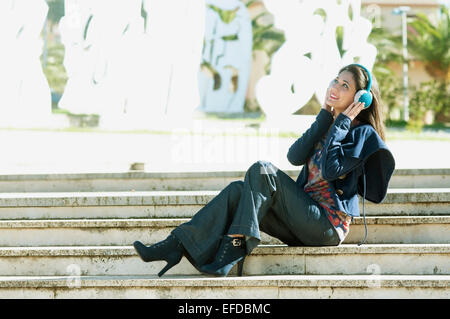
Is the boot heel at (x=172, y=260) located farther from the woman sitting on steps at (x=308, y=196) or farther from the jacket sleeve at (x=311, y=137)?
the jacket sleeve at (x=311, y=137)

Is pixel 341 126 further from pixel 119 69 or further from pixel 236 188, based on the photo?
pixel 119 69

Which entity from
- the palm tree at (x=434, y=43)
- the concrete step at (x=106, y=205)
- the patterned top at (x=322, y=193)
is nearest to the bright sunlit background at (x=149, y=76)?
the concrete step at (x=106, y=205)

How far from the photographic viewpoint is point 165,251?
4109 mm

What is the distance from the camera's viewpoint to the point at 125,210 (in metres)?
5.07

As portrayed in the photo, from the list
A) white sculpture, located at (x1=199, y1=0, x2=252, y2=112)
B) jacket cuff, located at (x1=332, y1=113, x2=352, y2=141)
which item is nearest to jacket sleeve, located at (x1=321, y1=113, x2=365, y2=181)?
jacket cuff, located at (x1=332, y1=113, x2=352, y2=141)

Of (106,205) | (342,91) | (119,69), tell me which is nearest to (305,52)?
(119,69)

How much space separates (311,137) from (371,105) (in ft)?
1.28

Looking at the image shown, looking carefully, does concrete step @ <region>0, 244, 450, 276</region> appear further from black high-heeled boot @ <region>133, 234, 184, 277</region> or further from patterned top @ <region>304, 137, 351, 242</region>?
black high-heeled boot @ <region>133, 234, 184, 277</region>

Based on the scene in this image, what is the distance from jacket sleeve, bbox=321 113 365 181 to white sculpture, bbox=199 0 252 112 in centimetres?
1989

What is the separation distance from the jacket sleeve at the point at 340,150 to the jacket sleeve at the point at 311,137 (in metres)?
0.13

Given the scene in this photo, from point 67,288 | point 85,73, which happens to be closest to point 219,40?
point 85,73

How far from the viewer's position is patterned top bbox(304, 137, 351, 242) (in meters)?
4.20

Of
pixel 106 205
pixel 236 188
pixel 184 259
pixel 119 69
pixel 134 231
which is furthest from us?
pixel 119 69
